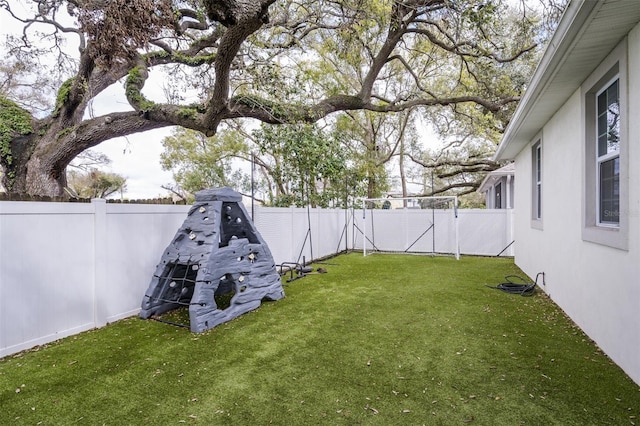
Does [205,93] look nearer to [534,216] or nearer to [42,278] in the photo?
[42,278]

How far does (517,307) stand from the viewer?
4445 mm

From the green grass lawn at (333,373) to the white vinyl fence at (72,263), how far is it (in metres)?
0.24

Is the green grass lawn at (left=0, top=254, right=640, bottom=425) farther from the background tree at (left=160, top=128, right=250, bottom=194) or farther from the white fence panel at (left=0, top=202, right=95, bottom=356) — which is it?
the background tree at (left=160, top=128, right=250, bottom=194)

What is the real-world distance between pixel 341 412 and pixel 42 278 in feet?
9.93

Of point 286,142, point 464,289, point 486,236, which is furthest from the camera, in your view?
point 486,236

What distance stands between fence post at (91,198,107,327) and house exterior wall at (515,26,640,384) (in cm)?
484

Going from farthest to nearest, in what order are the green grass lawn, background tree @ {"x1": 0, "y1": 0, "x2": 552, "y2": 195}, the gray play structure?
background tree @ {"x1": 0, "y1": 0, "x2": 552, "y2": 195}, the gray play structure, the green grass lawn

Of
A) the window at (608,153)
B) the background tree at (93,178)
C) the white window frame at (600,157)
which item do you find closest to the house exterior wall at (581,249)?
the white window frame at (600,157)

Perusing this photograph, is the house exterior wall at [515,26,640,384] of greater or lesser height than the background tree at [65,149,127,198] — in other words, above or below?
below

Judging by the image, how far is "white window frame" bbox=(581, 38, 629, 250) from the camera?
103 inches

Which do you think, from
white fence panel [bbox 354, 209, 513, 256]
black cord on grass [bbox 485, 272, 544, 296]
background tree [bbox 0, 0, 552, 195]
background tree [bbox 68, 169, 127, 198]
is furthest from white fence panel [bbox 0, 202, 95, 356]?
background tree [bbox 68, 169, 127, 198]

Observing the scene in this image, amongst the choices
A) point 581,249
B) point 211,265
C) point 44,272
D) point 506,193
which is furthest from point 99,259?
point 506,193

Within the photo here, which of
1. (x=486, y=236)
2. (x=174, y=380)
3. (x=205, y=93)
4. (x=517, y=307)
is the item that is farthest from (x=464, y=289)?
(x=205, y=93)

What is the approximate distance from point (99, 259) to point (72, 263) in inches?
10.4
